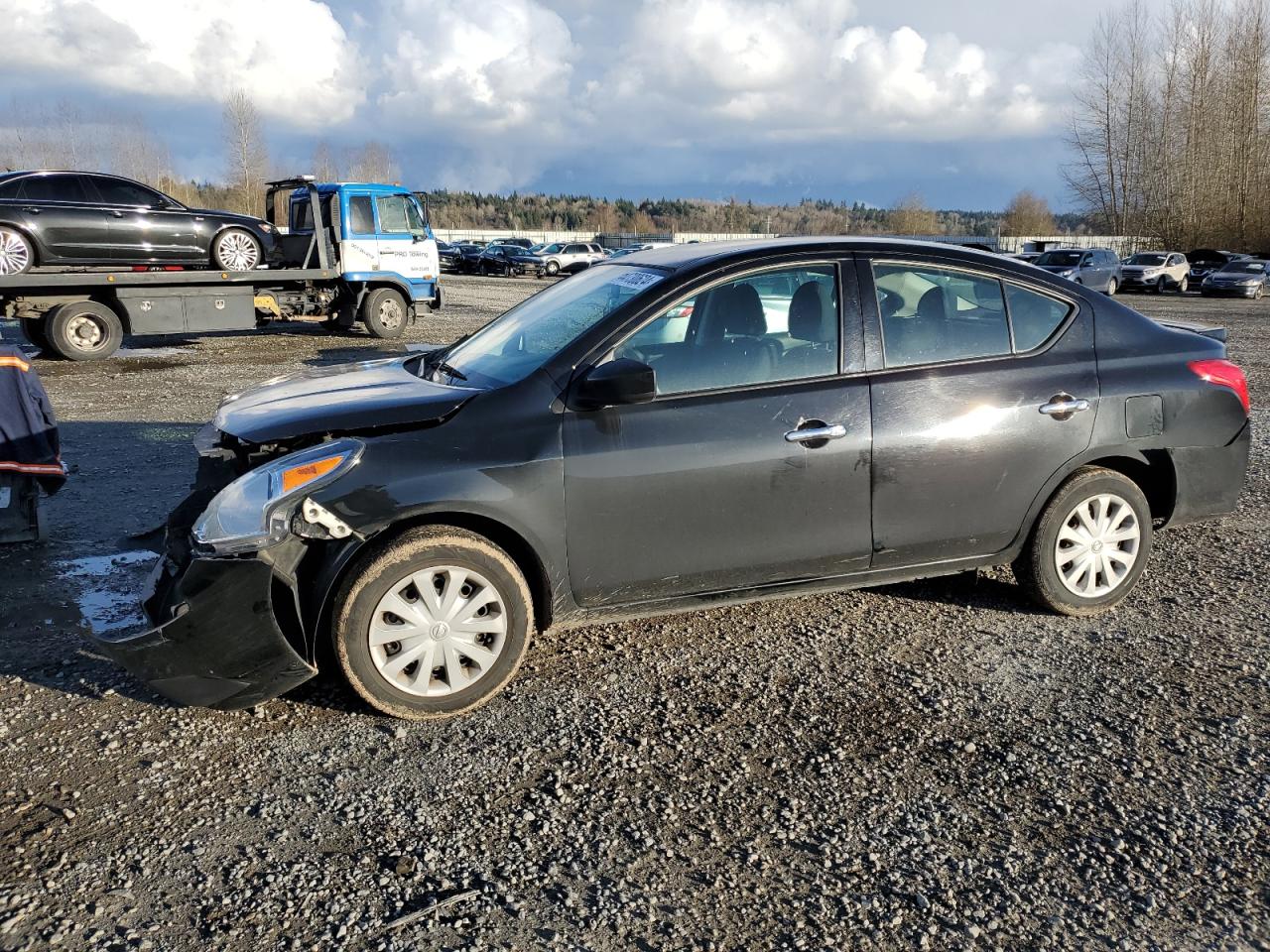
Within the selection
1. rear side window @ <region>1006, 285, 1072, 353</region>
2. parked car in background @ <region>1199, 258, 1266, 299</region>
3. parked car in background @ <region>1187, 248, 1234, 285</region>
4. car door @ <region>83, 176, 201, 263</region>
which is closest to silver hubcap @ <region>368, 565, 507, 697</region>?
rear side window @ <region>1006, 285, 1072, 353</region>

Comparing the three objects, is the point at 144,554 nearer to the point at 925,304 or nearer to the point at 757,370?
the point at 757,370

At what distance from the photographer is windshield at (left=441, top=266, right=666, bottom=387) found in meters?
4.05

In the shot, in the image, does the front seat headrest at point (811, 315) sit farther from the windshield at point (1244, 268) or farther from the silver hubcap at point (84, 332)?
the windshield at point (1244, 268)

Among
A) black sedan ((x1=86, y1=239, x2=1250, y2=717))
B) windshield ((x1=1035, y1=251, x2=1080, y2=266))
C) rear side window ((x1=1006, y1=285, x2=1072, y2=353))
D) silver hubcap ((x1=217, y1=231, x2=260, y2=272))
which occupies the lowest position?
black sedan ((x1=86, y1=239, x2=1250, y2=717))

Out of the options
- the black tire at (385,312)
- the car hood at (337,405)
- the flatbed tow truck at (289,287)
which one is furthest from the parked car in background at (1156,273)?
the car hood at (337,405)

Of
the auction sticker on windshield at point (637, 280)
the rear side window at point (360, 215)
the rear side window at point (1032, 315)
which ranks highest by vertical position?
the rear side window at point (360, 215)

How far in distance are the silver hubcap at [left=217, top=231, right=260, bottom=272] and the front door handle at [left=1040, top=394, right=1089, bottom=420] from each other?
1363 centimetres

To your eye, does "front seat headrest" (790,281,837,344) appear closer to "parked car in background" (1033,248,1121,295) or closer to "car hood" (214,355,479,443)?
"car hood" (214,355,479,443)

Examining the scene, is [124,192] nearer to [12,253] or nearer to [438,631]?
[12,253]

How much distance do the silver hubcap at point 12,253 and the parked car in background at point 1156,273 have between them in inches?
1334

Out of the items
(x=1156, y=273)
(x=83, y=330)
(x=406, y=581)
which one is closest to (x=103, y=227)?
(x=83, y=330)

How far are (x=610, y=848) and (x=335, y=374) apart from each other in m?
2.71

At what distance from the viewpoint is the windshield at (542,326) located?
13.3ft

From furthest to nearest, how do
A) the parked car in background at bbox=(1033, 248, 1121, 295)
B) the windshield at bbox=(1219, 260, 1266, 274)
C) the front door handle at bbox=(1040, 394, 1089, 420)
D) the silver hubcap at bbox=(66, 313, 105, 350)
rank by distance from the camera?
the windshield at bbox=(1219, 260, 1266, 274) < the parked car in background at bbox=(1033, 248, 1121, 295) < the silver hubcap at bbox=(66, 313, 105, 350) < the front door handle at bbox=(1040, 394, 1089, 420)
